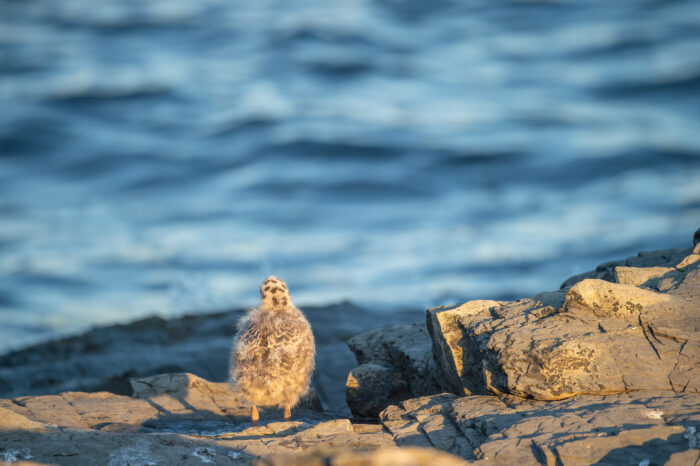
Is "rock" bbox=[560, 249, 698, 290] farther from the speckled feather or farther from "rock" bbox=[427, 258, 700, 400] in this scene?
the speckled feather

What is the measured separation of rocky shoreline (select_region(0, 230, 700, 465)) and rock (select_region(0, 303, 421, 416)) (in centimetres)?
153

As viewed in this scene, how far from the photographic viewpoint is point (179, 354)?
31.5 feet

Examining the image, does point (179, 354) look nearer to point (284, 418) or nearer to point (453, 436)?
point (284, 418)

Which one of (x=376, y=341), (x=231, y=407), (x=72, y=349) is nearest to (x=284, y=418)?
(x=231, y=407)

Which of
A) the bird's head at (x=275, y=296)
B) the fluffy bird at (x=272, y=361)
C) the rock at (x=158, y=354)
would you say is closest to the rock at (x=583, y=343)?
the fluffy bird at (x=272, y=361)

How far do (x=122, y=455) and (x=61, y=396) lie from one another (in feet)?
9.02

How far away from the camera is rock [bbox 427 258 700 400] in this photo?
15.6 ft

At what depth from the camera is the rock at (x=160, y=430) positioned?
15.0 ft

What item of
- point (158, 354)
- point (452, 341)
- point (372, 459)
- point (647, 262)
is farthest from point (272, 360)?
point (158, 354)

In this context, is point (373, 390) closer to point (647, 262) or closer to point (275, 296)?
point (275, 296)

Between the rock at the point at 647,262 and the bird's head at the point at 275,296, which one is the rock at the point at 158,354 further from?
the rock at the point at 647,262

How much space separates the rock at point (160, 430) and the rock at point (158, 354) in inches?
56.3

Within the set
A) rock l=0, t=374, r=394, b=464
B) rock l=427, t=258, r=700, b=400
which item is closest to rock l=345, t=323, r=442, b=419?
rock l=0, t=374, r=394, b=464

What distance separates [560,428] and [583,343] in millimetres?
752
